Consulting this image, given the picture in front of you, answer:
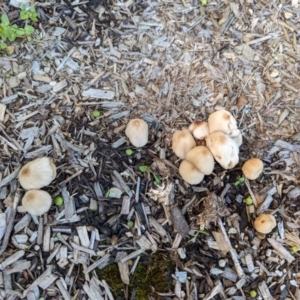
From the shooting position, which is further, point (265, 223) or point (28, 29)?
point (28, 29)

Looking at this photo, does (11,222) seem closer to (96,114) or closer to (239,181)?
(96,114)

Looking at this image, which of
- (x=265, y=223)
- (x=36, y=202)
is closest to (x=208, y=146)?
(x=265, y=223)

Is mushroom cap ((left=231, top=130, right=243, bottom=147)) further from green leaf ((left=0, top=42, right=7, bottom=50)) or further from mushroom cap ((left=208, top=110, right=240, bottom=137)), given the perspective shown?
green leaf ((left=0, top=42, right=7, bottom=50))

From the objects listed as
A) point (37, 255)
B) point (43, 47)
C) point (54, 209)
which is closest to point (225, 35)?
point (43, 47)

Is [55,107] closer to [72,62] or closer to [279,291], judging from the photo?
[72,62]

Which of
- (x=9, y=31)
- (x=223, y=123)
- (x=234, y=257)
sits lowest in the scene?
(x=234, y=257)

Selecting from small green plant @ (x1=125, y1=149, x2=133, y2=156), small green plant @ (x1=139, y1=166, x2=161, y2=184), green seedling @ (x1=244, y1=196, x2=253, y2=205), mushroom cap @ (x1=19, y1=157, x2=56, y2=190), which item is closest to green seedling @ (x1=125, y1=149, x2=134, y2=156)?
small green plant @ (x1=125, y1=149, x2=133, y2=156)

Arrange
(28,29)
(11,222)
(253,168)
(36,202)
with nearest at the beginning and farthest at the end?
(36,202), (11,222), (253,168), (28,29)

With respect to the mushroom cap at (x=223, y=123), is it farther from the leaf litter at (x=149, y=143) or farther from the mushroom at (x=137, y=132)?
the mushroom at (x=137, y=132)
